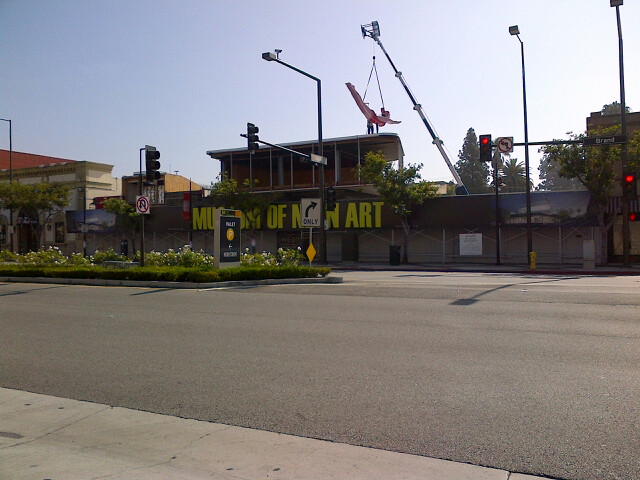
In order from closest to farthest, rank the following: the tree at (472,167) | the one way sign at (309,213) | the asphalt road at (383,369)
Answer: the asphalt road at (383,369), the one way sign at (309,213), the tree at (472,167)

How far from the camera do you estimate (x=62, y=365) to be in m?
8.59

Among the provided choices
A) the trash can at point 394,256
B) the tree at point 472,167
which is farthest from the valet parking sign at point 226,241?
the tree at point 472,167

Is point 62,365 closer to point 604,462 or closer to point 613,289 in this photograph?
point 604,462

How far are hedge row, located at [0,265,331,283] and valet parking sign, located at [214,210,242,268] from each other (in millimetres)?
1134

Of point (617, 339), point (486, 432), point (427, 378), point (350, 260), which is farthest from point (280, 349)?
point (350, 260)

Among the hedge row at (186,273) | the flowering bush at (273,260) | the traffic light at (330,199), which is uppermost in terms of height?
the traffic light at (330,199)

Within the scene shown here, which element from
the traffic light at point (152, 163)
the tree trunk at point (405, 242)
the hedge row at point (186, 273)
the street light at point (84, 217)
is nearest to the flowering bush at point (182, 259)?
the hedge row at point (186, 273)

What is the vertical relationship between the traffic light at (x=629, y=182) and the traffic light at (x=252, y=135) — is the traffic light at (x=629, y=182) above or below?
below

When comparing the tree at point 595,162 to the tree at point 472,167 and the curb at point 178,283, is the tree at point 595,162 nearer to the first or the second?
the curb at point 178,283

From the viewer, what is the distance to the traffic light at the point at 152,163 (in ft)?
66.4

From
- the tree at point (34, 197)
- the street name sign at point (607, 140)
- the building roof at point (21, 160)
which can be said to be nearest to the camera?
the street name sign at point (607, 140)

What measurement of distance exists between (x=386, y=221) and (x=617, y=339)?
29.2 meters

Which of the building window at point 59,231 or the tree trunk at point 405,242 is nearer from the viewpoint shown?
the tree trunk at point 405,242

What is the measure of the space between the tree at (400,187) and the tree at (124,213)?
20.6 m
